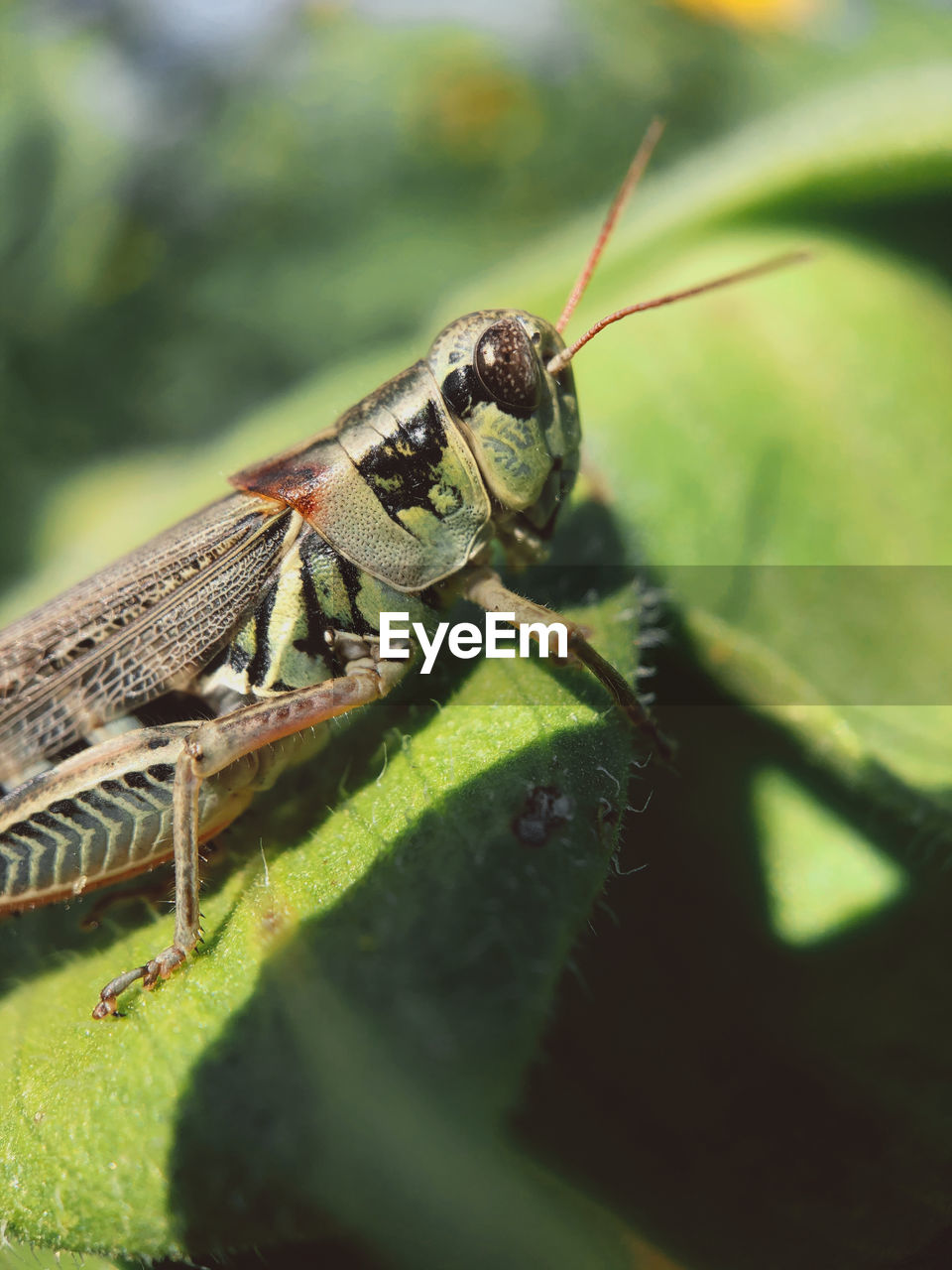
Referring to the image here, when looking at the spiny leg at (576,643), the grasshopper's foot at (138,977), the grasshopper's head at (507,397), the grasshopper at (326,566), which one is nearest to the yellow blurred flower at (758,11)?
the grasshopper at (326,566)

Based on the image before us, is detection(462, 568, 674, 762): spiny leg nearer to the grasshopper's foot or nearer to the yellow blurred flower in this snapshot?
the grasshopper's foot

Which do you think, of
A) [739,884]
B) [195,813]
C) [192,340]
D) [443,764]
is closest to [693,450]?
[739,884]

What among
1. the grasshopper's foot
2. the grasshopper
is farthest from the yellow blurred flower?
the grasshopper's foot

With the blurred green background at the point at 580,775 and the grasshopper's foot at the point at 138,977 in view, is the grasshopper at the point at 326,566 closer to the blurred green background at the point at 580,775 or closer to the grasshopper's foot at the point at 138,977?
the blurred green background at the point at 580,775

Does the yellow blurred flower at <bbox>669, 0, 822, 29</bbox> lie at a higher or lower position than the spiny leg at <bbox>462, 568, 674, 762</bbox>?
higher

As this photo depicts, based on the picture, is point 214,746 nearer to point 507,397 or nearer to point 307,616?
point 307,616

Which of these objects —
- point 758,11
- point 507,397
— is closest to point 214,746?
point 507,397

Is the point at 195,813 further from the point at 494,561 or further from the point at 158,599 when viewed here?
the point at 494,561
